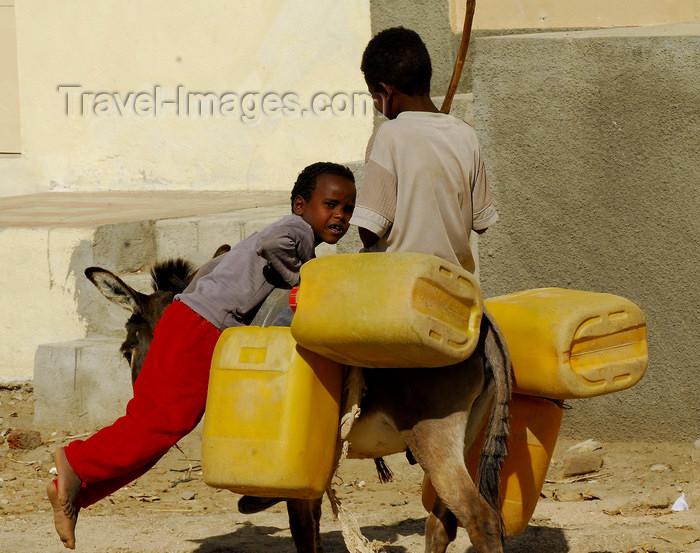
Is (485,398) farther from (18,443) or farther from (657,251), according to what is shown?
(18,443)

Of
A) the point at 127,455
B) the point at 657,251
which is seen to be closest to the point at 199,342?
the point at 127,455

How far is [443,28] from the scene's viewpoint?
7.06 meters

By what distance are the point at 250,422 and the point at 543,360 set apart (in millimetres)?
1046

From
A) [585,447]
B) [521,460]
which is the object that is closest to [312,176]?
[521,460]

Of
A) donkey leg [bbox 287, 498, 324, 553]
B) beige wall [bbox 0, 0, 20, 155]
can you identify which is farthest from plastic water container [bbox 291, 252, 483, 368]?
beige wall [bbox 0, 0, 20, 155]

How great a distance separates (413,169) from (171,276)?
161cm

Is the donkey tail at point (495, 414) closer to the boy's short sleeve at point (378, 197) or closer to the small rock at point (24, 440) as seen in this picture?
the boy's short sleeve at point (378, 197)

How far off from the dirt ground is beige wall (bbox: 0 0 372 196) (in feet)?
14.3

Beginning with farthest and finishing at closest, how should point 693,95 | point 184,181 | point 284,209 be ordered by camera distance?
1. point 184,181
2. point 284,209
3. point 693,95

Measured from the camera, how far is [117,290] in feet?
14.6

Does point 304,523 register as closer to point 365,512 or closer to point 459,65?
→ point 365,512

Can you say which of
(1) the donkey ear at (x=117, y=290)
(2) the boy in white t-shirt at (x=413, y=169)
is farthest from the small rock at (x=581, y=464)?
(1) the donkey ear at (x=117, y=290)

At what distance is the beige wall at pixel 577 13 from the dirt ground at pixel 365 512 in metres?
2.95

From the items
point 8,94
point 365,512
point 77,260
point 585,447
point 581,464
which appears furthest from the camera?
point 8,94
